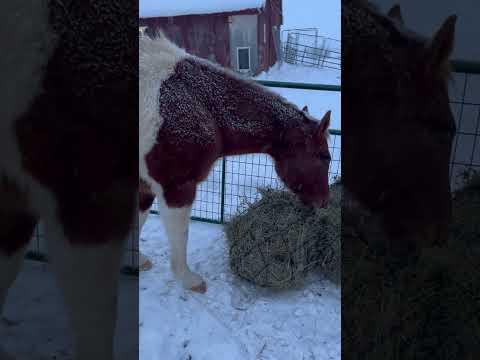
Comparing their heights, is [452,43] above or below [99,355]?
above

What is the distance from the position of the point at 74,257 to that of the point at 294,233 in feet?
2.76

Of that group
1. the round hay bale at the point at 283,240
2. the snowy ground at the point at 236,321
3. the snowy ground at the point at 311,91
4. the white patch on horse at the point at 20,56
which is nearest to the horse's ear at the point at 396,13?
the snowy ground at the point at 311,91

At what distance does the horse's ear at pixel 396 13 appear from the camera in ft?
4.26

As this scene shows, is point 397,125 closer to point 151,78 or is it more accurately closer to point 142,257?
point 151,78


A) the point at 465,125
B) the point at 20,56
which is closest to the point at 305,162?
the point at 465,125

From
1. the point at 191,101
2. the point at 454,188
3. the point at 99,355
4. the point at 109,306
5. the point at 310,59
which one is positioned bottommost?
the point at 99,355

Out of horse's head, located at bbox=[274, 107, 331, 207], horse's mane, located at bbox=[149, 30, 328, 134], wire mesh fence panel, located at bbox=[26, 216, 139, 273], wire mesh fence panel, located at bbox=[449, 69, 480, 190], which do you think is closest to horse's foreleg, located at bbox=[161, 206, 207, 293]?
wire mesh fence panel, located at bbox=[26, 216, 139, 273]

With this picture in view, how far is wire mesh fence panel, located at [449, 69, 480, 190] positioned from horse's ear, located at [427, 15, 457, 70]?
0.26 ft

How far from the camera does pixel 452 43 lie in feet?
4.23

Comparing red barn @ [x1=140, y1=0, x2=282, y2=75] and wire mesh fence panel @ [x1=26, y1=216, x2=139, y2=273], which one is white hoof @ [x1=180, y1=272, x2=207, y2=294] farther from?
red barn @ [x1=140, y1=0, x2=282, y2=75]

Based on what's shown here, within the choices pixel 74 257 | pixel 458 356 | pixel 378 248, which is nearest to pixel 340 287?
pixel 378 248

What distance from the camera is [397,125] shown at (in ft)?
4.47

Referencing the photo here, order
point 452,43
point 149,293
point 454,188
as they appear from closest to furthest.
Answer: point 452,43
point 454,188
point 149,293

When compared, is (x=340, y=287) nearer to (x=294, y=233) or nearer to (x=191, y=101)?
(x=294, y=233)
